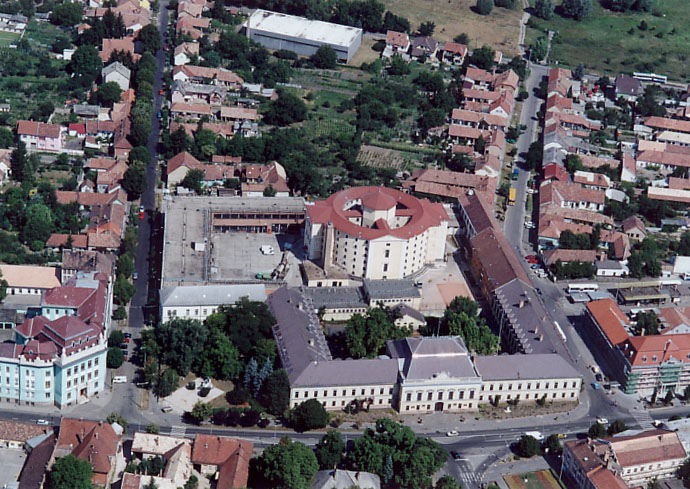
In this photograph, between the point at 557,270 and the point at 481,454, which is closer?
the point at 481,454

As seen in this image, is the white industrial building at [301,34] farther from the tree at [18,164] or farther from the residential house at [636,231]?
the residential house at [636,231]

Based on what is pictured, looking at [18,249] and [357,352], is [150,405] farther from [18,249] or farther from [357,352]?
[18,249]

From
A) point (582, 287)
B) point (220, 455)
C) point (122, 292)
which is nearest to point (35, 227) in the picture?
point (122, 292)

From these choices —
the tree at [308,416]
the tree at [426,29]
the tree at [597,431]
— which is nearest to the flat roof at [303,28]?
the tree at [426,29]

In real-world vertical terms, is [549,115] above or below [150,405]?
above

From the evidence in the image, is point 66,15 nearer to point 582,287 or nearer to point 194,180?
point 194,180

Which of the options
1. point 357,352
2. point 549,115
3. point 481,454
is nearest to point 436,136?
point 549,115
